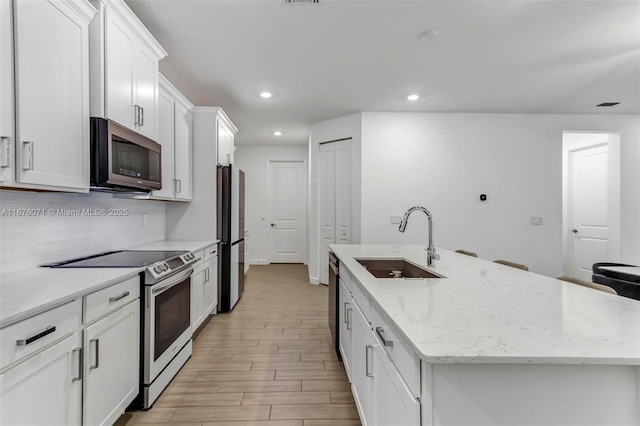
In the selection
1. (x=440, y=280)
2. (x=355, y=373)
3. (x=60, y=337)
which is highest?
(x=440, y=280)

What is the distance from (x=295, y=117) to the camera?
185 inches

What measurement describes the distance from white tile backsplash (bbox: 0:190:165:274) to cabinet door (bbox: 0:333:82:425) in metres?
0.72

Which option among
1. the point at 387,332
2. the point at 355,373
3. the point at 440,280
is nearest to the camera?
the point at 387,332

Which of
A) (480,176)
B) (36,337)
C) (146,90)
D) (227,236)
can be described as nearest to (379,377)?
(36,337)

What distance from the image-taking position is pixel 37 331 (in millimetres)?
1108

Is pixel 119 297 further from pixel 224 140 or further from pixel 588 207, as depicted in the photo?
pixel 588 207

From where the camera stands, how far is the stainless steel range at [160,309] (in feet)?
6.04

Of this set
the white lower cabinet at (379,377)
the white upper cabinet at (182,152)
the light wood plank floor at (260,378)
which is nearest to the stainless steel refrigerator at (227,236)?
the light wood plank floor at (260,378)

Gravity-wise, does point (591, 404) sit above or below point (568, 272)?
above

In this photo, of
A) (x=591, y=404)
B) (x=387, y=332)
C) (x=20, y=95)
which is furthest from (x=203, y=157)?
(x=591, y=404)

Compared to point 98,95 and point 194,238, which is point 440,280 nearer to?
point 98,95

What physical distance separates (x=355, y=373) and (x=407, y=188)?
322 centimetres

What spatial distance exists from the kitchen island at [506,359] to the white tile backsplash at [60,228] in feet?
6.29

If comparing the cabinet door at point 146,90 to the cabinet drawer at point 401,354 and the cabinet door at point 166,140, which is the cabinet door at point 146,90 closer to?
the cabinet door at point 166,140
